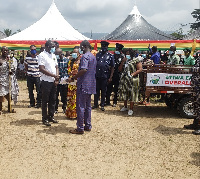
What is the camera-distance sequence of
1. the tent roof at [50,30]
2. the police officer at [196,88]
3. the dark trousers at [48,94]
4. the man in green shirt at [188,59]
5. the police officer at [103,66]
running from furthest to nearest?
the tent roof at [50,30] < the man in green shirt at [188,59] < the police officer at [103,66] < the dark trousers at [48,94] < the police officer at [196,88]

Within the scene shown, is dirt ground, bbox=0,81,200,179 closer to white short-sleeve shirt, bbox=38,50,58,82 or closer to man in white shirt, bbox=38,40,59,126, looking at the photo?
man in white shirt, bbox=38,40,59,126

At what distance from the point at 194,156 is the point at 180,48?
7015mm

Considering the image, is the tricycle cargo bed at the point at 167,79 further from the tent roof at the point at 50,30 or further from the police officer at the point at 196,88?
the tent roof at the point at 50,30

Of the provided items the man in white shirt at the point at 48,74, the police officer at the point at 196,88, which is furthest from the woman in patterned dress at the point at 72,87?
the police officer at the point at 196,88

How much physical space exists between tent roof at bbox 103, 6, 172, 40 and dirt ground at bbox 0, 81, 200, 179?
10550mm

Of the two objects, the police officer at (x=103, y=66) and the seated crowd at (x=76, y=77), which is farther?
the police officer at (x=103, y=66)

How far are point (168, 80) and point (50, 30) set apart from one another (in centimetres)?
1034

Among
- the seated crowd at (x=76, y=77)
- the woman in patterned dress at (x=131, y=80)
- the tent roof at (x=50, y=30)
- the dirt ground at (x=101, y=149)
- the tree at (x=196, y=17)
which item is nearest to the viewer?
the dirt ground at (x=101, y=149)

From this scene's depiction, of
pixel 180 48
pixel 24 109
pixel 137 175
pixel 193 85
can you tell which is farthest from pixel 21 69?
pixel 137 175

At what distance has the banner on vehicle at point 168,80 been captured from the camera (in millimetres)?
6574

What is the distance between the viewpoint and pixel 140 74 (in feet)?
23.4

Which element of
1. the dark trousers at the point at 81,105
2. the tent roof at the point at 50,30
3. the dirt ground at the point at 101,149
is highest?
the tent roof at the point at 50,30

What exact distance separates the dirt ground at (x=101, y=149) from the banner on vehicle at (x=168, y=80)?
96 cm

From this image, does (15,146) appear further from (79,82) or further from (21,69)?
(21,69)
